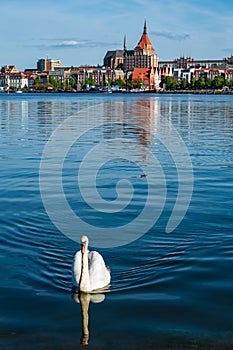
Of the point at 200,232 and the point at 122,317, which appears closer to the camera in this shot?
the point at 122,317

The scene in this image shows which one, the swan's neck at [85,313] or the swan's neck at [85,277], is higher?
the swan's neck at [85,277]

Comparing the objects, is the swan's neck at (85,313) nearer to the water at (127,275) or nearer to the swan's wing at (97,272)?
the water at (127,275)

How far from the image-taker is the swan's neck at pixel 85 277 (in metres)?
7.17

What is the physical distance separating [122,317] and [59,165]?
39.3 feet

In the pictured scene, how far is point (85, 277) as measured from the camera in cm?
737

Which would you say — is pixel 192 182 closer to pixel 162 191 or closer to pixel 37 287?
pixel 162 191

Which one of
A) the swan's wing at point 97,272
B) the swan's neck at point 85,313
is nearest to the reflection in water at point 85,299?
the swan's neck at point 85,313

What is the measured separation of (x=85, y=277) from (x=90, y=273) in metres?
0.23

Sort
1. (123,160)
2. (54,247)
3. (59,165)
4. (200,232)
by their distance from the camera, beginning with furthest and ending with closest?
(123,160), (59,165), (200,232), (54,247)

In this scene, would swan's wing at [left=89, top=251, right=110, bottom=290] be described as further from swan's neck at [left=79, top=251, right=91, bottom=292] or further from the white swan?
swan's neck at [left=79, top=251, right=91, bottom=292]

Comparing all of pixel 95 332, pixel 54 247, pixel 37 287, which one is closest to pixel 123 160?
pixel 54 247

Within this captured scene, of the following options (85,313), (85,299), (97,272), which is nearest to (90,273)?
(97,272)

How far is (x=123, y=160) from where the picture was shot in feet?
65.0

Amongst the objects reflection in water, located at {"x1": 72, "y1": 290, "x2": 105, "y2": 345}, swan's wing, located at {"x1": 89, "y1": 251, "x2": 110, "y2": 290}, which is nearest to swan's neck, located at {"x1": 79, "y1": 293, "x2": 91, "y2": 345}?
reflection in water, located at {"x1": 72, "y1": 290, "x2": 105, "y2": 345}
